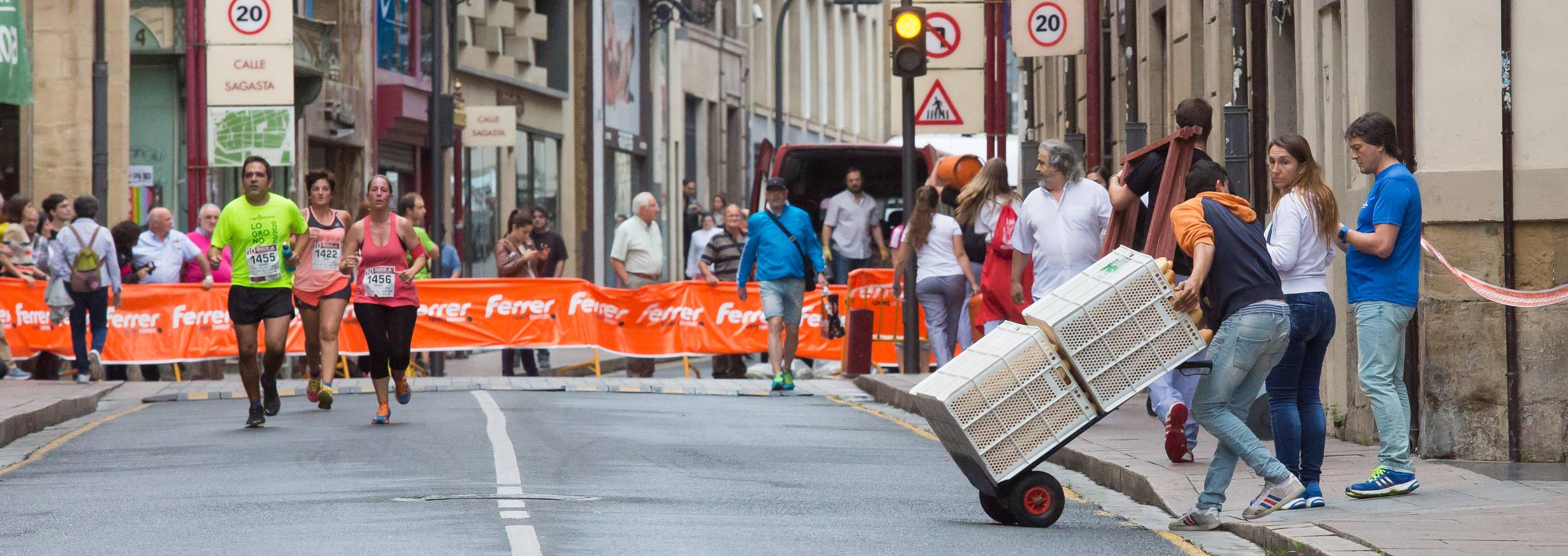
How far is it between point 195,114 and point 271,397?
46.2 feet

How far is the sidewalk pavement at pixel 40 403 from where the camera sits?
1483 cm

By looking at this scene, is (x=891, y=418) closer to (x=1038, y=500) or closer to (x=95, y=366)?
(x=1038, y=500)

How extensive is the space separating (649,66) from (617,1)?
2.54m

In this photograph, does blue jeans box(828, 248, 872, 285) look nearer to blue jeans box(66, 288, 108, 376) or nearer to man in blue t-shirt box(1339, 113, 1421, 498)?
blue jeans box(66, 288, 108, 376)

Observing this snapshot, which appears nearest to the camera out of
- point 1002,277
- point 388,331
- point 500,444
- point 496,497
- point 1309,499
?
point 1309,499

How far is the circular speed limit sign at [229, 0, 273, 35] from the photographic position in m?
24.9

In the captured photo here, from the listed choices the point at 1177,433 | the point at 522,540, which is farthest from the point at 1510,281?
the point at 522,540

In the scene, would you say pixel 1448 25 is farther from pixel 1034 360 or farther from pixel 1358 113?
pixel 1034 360

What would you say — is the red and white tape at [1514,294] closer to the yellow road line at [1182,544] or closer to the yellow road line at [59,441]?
the yellow road line at [1182,544]

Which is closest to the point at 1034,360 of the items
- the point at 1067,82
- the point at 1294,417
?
the point at 1294,417

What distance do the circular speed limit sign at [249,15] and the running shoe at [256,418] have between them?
10.8 metres

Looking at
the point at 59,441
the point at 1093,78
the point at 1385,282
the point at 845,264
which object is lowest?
the point at 59,441

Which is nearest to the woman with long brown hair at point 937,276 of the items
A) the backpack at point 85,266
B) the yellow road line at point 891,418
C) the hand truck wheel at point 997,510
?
the yellow road line at point 891,418

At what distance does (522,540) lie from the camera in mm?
8375
